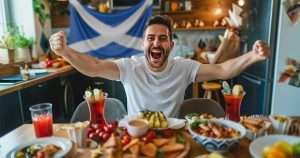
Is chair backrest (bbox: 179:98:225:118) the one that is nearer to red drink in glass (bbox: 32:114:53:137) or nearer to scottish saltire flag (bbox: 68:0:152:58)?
red drink in glass (bbox: 32:114:53:137)

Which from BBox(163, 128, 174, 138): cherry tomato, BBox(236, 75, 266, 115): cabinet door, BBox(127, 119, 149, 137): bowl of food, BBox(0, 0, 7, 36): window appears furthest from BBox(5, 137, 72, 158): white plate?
BBox(0, 0, 7, 36): window

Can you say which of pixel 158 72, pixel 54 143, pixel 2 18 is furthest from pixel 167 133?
pixel 2 18

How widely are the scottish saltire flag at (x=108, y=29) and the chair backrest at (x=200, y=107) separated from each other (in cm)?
169

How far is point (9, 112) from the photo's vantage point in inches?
95.7

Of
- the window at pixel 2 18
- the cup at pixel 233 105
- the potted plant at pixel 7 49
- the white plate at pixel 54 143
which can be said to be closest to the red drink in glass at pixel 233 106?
the cup at pixel 233 105

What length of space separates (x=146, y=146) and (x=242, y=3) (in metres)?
3.15

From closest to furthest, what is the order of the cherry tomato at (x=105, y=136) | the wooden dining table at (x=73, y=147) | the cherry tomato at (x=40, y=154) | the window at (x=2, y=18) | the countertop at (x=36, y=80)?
the cherry tomato at (x=40, y=154)
the wooden dining table at (x=73, y=147)
the cherry tomato at (x=105, y=136)
the countertop at (x=36, y=80)
the window at (x=2, y=18)

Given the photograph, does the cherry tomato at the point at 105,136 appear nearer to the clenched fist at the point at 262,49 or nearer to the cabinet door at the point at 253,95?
the clenched fist at the point at 262,49

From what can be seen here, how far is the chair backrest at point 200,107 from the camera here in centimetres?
186

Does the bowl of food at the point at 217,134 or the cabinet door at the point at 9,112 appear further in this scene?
the cabinet door at the point at 9,112

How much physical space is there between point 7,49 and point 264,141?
278 centimetres

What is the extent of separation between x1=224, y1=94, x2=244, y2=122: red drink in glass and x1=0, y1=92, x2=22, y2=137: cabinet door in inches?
70.3

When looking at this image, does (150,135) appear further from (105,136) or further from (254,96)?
(254,96)

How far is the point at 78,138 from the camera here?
1.24 metres
